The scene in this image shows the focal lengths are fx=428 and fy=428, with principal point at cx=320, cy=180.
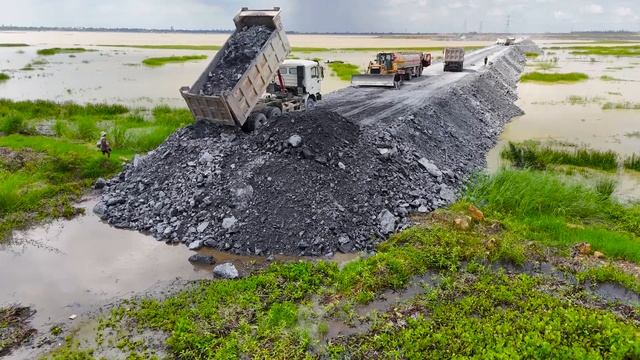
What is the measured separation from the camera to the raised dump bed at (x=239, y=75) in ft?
46.1

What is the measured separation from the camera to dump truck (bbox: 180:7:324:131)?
14.1 metres

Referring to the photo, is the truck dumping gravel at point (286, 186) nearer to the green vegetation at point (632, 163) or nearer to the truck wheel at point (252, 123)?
the truck wheel at point (252, 123)

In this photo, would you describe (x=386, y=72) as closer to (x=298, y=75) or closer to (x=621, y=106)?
(x=298, y=75)

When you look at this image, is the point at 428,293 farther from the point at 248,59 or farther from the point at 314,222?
the point at 248,59

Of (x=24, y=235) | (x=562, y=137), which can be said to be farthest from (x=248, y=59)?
(x=562, y=137)

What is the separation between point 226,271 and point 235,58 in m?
9.10

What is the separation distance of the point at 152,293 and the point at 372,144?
8094 mm

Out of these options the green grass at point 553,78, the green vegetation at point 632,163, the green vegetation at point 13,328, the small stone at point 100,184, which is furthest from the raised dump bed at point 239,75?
the green grass at point 553,78

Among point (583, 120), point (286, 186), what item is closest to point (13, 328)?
point (286, 186)

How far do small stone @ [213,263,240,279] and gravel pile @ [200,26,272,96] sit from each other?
23.2 ft

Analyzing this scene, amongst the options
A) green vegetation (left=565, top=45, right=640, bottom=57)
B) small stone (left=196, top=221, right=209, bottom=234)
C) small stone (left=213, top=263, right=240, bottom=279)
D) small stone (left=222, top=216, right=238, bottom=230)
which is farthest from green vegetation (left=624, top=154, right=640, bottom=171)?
green vegetation (left=565, top=45, right=640, bottom=57)

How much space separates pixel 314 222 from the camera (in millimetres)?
10812

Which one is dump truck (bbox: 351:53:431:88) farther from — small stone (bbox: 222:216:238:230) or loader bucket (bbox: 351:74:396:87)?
small stone (bbox: 222:216:238:230)

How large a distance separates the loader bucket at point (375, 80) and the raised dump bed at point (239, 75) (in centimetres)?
1243
